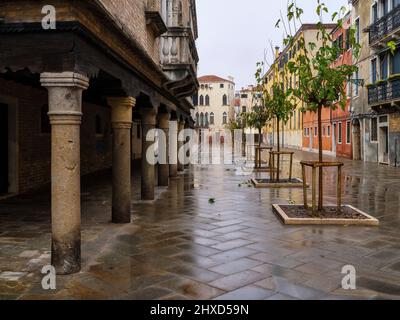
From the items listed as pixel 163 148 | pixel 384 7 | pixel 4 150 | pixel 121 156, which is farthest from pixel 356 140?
pixel 121 156

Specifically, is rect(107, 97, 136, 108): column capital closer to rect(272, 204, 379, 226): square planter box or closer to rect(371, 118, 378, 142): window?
rect(272, 204, 379, 226): square planter box

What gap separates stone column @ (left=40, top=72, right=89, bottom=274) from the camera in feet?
14.8

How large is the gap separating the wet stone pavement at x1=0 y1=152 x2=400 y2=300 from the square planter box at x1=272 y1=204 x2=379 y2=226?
187 millimetres

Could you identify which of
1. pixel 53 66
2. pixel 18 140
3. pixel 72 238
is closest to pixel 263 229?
pixel 72 238

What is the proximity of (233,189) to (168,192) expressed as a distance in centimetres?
194

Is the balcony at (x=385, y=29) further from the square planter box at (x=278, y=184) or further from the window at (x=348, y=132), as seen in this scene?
the square planter box at (x=278, y=184)

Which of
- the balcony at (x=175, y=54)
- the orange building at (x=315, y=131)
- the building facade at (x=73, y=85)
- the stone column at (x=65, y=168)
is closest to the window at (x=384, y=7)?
the orange building at (x=315, y=131)

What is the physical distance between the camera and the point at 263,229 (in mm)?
6770

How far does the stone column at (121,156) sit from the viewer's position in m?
7.11

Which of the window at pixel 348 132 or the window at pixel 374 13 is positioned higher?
the window at pixel 374 13

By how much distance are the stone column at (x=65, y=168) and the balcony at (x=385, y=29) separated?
1762cm

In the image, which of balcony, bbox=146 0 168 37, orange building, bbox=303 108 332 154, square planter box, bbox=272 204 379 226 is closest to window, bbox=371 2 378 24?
orange building, bbox=303 108 332 154

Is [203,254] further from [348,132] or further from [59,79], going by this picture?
[348,132]

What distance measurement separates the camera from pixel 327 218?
283 inches
